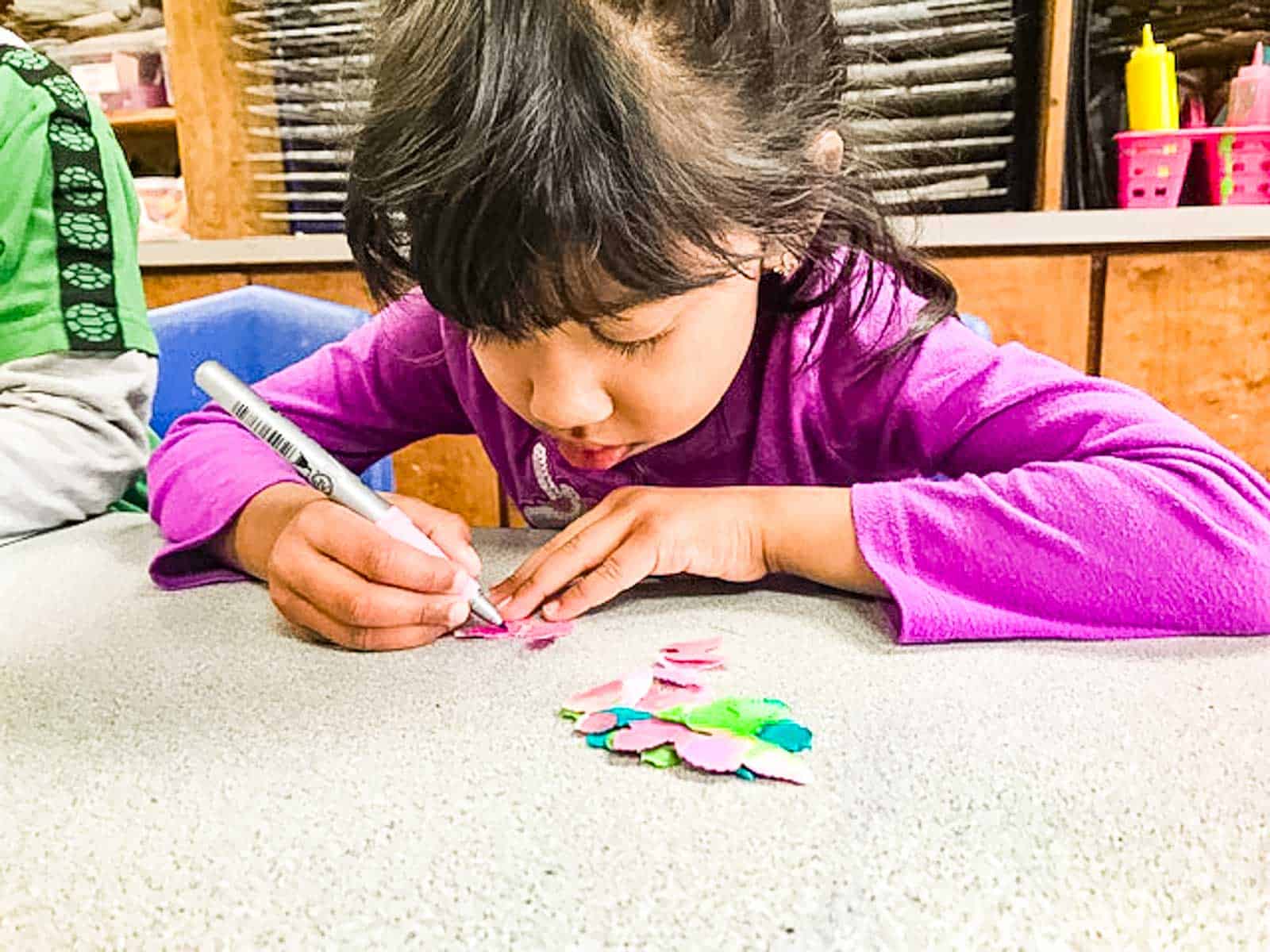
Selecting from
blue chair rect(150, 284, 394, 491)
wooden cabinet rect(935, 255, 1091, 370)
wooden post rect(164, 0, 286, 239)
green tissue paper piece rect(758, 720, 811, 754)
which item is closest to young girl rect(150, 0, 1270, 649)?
green tissue paper piece rect(758, 720, 811, 754)

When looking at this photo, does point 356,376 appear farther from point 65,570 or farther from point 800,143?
point 800,143

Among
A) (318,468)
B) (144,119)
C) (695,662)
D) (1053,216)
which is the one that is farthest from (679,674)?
(144,119)

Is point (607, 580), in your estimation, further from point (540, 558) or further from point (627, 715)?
point (627, 715)

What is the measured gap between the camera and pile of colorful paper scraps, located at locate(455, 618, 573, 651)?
50 centimetres

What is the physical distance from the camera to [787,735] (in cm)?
38

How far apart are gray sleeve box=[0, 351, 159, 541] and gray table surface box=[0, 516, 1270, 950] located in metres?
0.26

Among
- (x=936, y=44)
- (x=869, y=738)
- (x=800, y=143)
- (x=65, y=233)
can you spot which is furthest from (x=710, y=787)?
(x=936, y=44)

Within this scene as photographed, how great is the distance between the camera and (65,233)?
0.80m

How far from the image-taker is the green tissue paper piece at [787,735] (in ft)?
1.23

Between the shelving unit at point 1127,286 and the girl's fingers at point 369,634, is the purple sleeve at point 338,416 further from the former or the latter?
the shelving unit at point 1127,286

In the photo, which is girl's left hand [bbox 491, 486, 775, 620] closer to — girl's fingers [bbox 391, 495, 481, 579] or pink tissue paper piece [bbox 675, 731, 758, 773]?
girl's fingers [bbox 391, 495, 481, 579]

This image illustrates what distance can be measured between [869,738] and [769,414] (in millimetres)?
317

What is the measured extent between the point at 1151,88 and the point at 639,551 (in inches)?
38.6

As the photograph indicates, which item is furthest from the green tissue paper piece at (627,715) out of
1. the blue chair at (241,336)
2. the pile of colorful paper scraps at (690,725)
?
the blue chair at (241,336)
